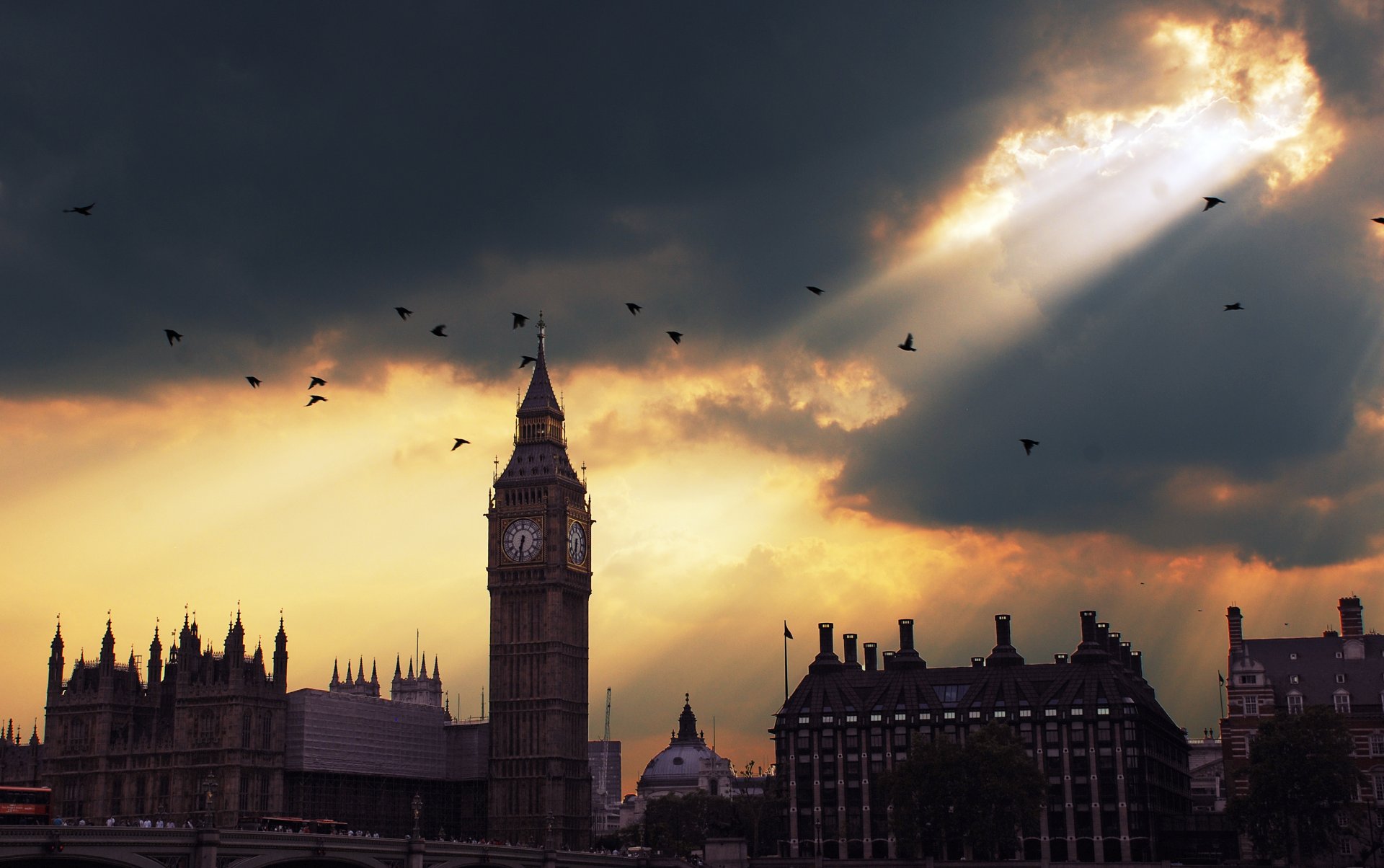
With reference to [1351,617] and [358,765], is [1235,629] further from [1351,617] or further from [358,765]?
[358,765]

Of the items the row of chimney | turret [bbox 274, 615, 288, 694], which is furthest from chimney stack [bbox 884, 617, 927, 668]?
turret [bbox 274, 615, 288, 694]

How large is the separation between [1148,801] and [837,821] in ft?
105

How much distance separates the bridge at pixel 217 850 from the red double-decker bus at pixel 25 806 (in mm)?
2903

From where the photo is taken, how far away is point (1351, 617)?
177625mm

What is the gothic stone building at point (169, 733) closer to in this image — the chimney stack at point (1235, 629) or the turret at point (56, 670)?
the turret at point (56, 670)

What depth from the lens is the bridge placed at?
9819 centimetres

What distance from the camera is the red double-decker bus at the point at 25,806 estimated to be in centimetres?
10606

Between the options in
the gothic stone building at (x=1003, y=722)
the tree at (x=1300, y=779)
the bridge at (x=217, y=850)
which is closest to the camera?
the bridge at (x=217, y=850)

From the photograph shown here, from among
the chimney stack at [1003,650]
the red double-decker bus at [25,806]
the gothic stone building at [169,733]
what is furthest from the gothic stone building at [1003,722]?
the red double-decker bus at [25,806]

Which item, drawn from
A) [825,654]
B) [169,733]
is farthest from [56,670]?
[825,654]

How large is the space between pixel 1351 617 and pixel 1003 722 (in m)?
37.1

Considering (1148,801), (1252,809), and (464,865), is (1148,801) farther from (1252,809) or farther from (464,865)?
(464,865)

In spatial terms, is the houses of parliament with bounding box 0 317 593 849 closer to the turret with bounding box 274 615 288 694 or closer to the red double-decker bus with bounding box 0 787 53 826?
the turret with bounding box 274 615 288 694

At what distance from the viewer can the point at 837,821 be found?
183 meters
